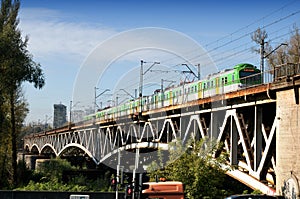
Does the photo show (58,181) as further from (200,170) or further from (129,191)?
(129,191)

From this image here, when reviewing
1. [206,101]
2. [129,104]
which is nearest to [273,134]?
[206,101]

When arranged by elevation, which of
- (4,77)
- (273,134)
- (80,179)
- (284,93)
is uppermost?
(4,77)

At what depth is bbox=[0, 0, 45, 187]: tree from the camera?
34844 millimetres

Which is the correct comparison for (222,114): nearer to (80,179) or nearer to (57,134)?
(80,179)

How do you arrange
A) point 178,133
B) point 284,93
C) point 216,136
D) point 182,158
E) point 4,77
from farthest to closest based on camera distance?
point 4,77 → point 178,133 → point 216,136 → point 182,158 → point 284,93

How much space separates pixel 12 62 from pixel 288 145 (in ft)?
79.1

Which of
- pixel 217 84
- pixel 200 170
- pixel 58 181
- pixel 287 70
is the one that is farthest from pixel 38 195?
pixel 58 181

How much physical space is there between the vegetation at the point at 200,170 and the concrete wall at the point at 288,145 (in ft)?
15.2

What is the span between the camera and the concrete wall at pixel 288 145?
1568 cm

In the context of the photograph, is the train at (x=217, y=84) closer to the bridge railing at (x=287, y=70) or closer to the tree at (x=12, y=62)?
the bridge railing at (x=287, y=70)

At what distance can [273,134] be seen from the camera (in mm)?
17594

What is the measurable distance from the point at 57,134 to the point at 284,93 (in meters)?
61.9

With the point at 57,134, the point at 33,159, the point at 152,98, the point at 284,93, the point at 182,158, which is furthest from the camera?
the point at 33,159

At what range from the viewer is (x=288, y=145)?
16.1 m
